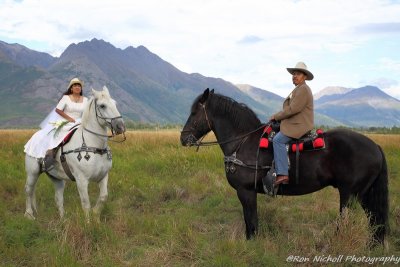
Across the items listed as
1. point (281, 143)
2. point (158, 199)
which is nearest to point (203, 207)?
point (158, 199)

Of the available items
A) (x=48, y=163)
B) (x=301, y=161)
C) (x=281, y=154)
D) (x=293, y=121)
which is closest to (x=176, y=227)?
(x=281, y=154)

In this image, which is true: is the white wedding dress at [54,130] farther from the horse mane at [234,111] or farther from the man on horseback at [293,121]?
the man on horseback at [293,121]

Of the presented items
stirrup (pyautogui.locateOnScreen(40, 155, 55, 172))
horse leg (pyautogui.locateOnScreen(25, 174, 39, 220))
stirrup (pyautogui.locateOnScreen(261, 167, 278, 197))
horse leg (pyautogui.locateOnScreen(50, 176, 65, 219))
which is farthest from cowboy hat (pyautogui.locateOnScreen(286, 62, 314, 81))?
horse leg (pyautogui.locateOnScreen(25, 174, 39, 220))

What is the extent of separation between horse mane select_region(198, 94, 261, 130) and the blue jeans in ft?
2.16

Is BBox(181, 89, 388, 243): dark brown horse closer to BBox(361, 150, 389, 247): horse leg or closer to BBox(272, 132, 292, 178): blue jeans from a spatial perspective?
BBox(361, 150, 389, 247): horse leg

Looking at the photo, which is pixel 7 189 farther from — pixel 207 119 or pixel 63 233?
pixel 207 119

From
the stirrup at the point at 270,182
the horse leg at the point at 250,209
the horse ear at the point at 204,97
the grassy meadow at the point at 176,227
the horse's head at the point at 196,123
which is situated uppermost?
the horse ear at the point at 204,97

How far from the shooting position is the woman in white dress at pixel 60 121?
8.32 m

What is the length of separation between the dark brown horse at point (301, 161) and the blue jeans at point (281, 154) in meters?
0.26

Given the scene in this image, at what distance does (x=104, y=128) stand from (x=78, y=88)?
140cm

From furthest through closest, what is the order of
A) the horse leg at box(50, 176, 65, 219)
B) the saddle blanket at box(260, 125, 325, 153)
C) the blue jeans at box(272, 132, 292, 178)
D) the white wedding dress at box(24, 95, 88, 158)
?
the horse leg at box(50, 176, 65, 219) → the white wedding dress at box(24, 95, 88, 158) → the saddle blanket at box(260, 125, 325, 153) → the blue jeans at box(272, 132, 292, 178)

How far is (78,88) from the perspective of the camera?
859 cm

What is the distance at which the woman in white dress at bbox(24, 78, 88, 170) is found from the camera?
8316 mm

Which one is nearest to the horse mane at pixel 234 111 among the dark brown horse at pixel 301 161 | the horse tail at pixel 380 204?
the dark brown horse at pixel 301 161
